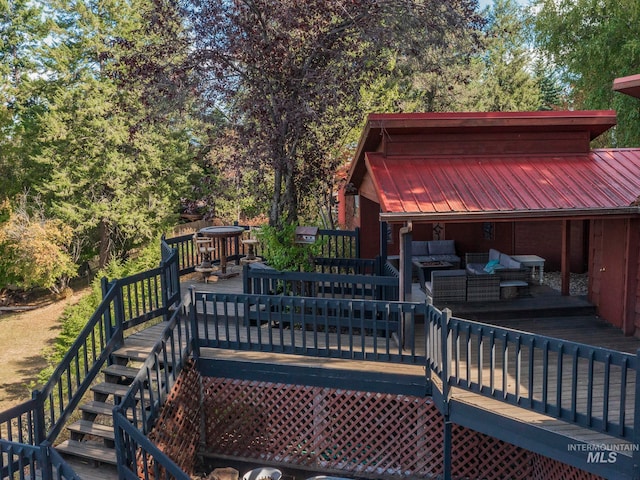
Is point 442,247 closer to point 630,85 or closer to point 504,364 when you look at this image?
point 630,85

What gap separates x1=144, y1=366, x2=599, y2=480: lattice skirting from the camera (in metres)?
7.23

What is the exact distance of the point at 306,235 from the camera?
9906 millimetres

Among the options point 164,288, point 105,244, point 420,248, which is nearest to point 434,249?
point 420,248

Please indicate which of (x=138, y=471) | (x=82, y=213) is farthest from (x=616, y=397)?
(x=82, y=213)

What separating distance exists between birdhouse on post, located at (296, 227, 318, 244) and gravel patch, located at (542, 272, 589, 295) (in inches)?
236

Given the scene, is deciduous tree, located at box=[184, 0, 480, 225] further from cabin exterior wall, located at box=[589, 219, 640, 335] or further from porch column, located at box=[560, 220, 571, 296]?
cabin exterior wall, located at box=[589, 219, 640, 335]

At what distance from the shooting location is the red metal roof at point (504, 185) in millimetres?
7484

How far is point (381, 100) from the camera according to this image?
19.8 m

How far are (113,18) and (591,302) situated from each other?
26.0 m

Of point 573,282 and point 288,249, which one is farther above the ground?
point 288,249

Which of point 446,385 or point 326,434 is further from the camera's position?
point 326,434

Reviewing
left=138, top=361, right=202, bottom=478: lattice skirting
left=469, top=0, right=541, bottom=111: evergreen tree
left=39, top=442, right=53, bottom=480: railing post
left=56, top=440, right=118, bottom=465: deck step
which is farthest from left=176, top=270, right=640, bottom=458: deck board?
left=469, top=0, right=541, bottom=111: evergreen tree

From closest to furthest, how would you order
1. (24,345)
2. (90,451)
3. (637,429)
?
1. (637,429)
2. (90,451)
3. (24,345)

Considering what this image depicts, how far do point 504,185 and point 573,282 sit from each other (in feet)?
21.5
